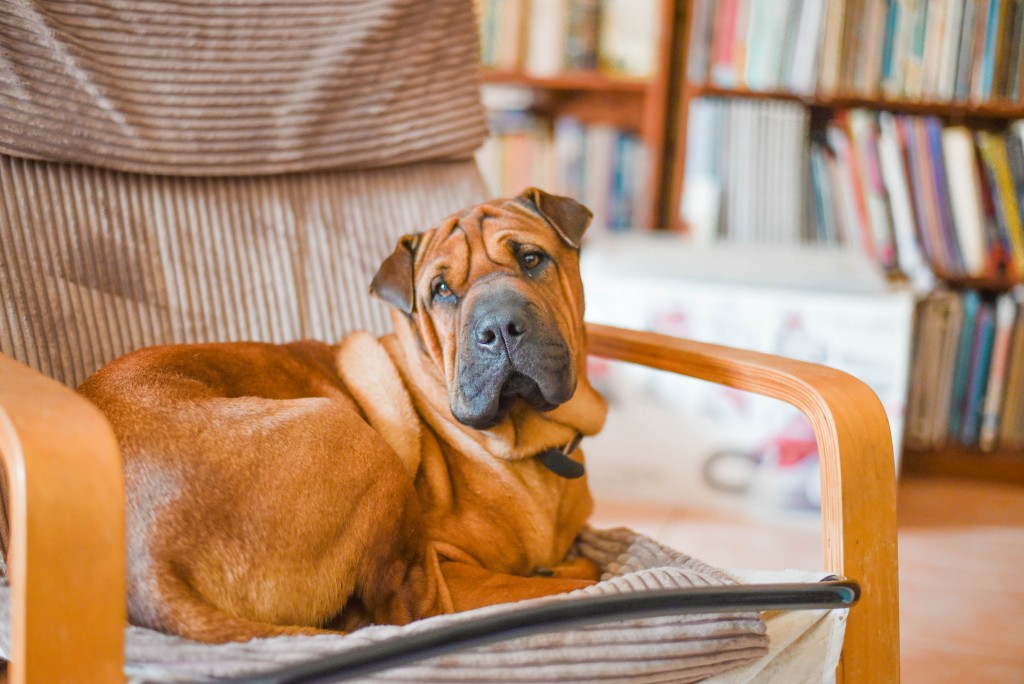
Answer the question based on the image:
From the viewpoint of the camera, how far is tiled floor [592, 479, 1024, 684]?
1.74 metres

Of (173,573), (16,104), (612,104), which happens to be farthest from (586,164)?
(173,573)

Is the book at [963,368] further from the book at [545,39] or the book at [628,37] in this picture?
the book at [545,39]

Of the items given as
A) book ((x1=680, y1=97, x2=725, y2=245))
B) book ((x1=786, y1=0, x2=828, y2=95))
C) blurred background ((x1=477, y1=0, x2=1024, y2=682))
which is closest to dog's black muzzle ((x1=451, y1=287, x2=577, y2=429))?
blurred background ((x1=477, y1=0, x2=1024, y2=682))

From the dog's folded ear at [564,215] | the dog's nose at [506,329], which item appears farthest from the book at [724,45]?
the dog's nose at [506,329]

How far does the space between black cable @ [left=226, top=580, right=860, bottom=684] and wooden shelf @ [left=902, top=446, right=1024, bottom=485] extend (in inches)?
75.8

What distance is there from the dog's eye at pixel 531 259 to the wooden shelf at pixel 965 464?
1831mm

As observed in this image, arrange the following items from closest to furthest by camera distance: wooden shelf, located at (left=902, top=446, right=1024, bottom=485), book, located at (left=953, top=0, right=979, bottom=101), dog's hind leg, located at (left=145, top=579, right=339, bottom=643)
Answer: dog's hind leg, located at (left=145, top=579, right=339, bottom=643) → book, located at (left=953, top=0, right=979, bottom=101) → wooden shelf, located at (left=902, top=446, right=1024, bottom=485)

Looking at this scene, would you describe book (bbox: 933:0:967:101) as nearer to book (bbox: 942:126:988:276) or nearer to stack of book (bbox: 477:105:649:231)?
book (bbox: 942:126:988:276)

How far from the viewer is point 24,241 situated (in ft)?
4.56

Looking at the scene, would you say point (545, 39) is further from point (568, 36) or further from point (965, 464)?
Result: point (965, 464)

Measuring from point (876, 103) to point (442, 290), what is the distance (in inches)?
72.3

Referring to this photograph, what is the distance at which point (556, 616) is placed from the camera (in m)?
0.87

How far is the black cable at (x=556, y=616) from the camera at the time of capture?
0.80 metres

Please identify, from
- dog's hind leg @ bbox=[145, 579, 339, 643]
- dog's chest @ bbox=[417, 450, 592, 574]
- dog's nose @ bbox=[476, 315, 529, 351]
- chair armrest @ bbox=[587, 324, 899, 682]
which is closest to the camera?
dog's hind leg @ bbox=[145, 579, 339, 643]
